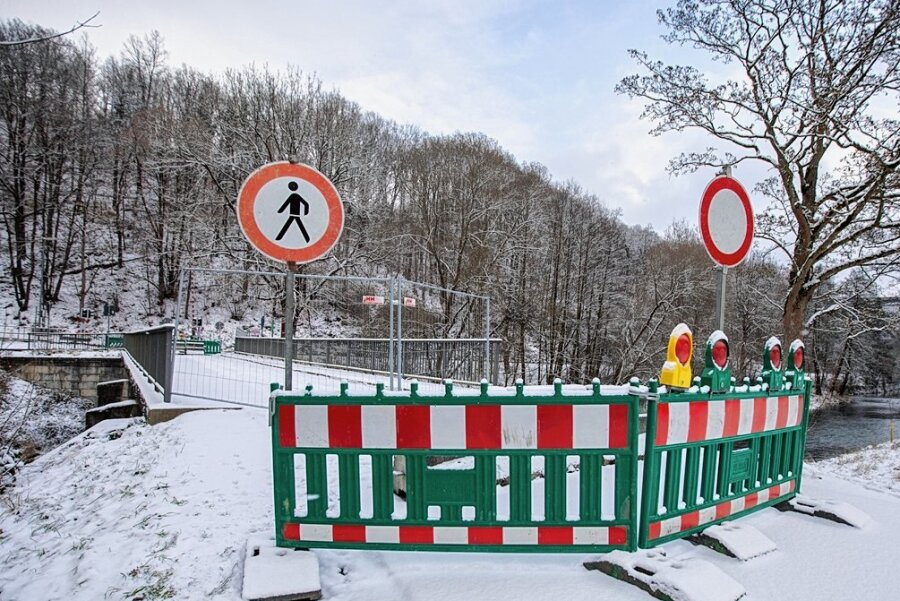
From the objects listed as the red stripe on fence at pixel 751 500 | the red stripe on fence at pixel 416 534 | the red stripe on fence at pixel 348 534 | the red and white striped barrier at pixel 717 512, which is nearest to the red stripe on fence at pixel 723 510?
the red and white striped barrier at pixel 717 512

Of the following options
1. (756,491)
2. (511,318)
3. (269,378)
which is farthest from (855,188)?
(511,318)

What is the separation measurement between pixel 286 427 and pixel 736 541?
115 inches

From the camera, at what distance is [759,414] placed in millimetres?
3607

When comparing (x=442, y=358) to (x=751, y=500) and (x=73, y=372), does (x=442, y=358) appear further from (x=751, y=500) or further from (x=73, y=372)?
(x=73, y=372)

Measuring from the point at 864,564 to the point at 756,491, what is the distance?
719mm

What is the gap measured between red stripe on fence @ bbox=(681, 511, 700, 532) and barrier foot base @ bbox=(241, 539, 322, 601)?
2267 mm

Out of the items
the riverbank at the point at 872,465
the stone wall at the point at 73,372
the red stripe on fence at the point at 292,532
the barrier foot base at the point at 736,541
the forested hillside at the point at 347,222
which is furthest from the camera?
the forested hillside at the point at 347,222

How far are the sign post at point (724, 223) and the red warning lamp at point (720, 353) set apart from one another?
0.36 m

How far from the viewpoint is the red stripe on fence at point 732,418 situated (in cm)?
332

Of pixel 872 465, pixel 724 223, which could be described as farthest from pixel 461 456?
pixel 872 465

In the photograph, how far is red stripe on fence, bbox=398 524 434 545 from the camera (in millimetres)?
2828

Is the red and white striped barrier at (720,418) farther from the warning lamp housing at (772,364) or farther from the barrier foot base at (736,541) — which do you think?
the barrier foot base at (736,541)

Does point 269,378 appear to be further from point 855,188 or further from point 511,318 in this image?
point 511,318

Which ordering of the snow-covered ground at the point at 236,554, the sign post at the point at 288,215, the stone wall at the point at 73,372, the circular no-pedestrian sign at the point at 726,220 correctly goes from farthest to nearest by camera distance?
the stone wall at the point at 73,372, the circular no-pedestrian sign at the point at 726,220, the sign post at the point at 288,215, the snow-covered ground at the point at 236,554
